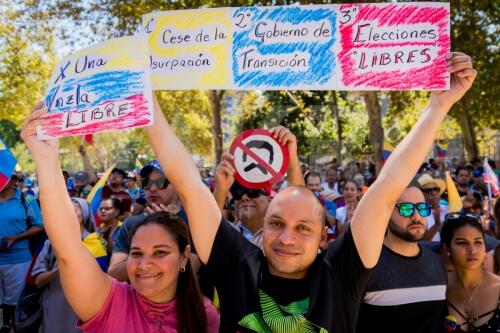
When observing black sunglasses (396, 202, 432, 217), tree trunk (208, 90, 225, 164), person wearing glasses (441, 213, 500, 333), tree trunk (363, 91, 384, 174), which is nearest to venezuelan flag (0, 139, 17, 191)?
black sunglasses (396, 202, 432, 217)

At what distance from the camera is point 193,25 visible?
285 cm

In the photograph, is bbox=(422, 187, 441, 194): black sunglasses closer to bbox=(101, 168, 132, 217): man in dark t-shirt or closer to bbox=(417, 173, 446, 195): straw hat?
bbox=(417, 173, 446, 195): straw hat

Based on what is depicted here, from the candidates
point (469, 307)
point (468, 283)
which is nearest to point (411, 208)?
point (468, 283)

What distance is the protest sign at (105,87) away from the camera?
2.39 m

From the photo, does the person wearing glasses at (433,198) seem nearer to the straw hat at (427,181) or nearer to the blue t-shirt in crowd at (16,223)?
the straw hat at (427,181)

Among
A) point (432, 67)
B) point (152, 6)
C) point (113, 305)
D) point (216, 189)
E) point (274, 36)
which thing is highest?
point (152, 6)

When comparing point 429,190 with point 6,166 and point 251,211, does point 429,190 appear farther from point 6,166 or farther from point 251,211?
point 6,166

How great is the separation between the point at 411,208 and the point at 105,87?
202 centimetres

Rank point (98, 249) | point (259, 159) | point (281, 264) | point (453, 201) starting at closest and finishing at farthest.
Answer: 1. point (281, 264)
2. point (259, 159)
3. point (98, 249)
4. point (453, 201)

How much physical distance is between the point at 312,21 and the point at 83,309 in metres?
1.76

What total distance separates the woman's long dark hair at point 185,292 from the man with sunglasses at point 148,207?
0.94 meters

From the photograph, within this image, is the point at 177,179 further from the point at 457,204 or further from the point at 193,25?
the point at 457,204

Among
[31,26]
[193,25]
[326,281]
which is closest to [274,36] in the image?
[193,25]

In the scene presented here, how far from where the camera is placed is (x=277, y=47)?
2.86m
